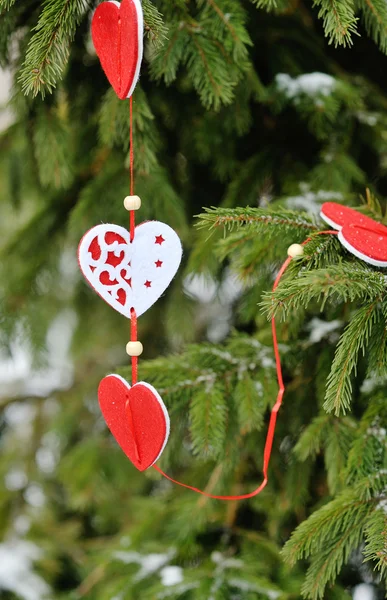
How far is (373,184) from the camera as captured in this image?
131cm

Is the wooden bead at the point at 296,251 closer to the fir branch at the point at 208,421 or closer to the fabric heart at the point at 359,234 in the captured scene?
the fabric heart at the point at 359,234

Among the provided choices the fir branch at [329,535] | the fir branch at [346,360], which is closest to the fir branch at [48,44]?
the fir branch at [346,360]

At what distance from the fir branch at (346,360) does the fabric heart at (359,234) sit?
0.06 m

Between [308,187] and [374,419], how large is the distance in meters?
0.48

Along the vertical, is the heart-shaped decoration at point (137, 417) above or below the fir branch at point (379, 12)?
below

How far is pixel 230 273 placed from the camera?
1.19 meters

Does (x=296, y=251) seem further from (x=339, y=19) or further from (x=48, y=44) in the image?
(x=48, y=44)

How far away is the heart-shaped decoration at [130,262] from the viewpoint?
33.7 inches

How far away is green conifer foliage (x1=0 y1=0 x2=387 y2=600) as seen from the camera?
2.83ft

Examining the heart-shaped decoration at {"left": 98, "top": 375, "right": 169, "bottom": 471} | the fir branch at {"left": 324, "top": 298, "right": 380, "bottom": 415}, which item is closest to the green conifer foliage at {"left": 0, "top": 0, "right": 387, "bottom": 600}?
the fir branch at {"left": 324, "top": 298, "right": 380, "bottom": 415}

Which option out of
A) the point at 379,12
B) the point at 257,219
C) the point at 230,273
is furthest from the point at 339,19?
the point at 230,273

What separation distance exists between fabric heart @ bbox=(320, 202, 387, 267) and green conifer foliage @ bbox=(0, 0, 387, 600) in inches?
0.8

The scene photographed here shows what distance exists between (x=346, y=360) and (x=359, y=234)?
18cm

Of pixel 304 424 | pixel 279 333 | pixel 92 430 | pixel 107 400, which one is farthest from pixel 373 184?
pixel 92 430
